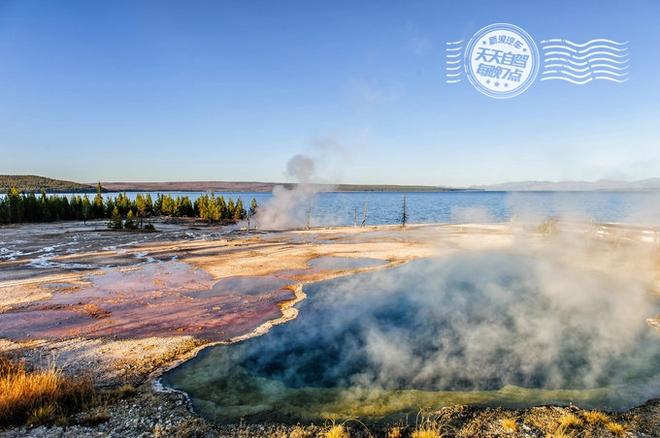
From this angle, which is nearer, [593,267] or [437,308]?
[437,308]

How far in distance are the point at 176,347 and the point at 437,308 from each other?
1436 centimetres

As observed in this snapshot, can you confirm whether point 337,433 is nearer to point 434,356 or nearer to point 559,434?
point 559,434

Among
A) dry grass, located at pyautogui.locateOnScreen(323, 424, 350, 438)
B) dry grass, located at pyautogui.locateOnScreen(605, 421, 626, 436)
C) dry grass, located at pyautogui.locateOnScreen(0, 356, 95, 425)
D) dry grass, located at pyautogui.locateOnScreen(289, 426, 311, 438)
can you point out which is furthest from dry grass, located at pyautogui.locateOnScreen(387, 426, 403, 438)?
dry grass, located at pyautogui.locateOnScreen(0, 356, 95, 425)

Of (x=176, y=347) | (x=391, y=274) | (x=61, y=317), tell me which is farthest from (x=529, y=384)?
(x=61, y=317)

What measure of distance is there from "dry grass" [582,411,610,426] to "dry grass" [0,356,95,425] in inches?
561

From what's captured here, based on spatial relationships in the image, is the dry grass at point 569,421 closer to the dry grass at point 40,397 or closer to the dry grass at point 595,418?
the dry grass at point 595,418

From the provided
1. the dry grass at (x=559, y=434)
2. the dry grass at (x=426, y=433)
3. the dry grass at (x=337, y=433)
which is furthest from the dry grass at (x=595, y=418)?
the dry grass at (x=337, y=433)

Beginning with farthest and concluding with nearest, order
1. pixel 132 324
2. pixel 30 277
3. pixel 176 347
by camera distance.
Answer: pixel 30 277, pixel 132 324, pixel 176 347

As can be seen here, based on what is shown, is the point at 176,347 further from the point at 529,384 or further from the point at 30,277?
the point at 30,277

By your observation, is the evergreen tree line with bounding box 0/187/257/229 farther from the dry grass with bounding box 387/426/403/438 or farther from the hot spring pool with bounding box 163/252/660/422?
the dry grass with bounding box 387/426/403/438

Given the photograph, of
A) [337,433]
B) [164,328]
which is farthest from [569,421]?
[164,328]

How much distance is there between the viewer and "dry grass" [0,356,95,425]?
31.3 feet

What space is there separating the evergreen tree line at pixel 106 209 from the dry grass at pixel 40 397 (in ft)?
195

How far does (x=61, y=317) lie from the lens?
65.7 feet
